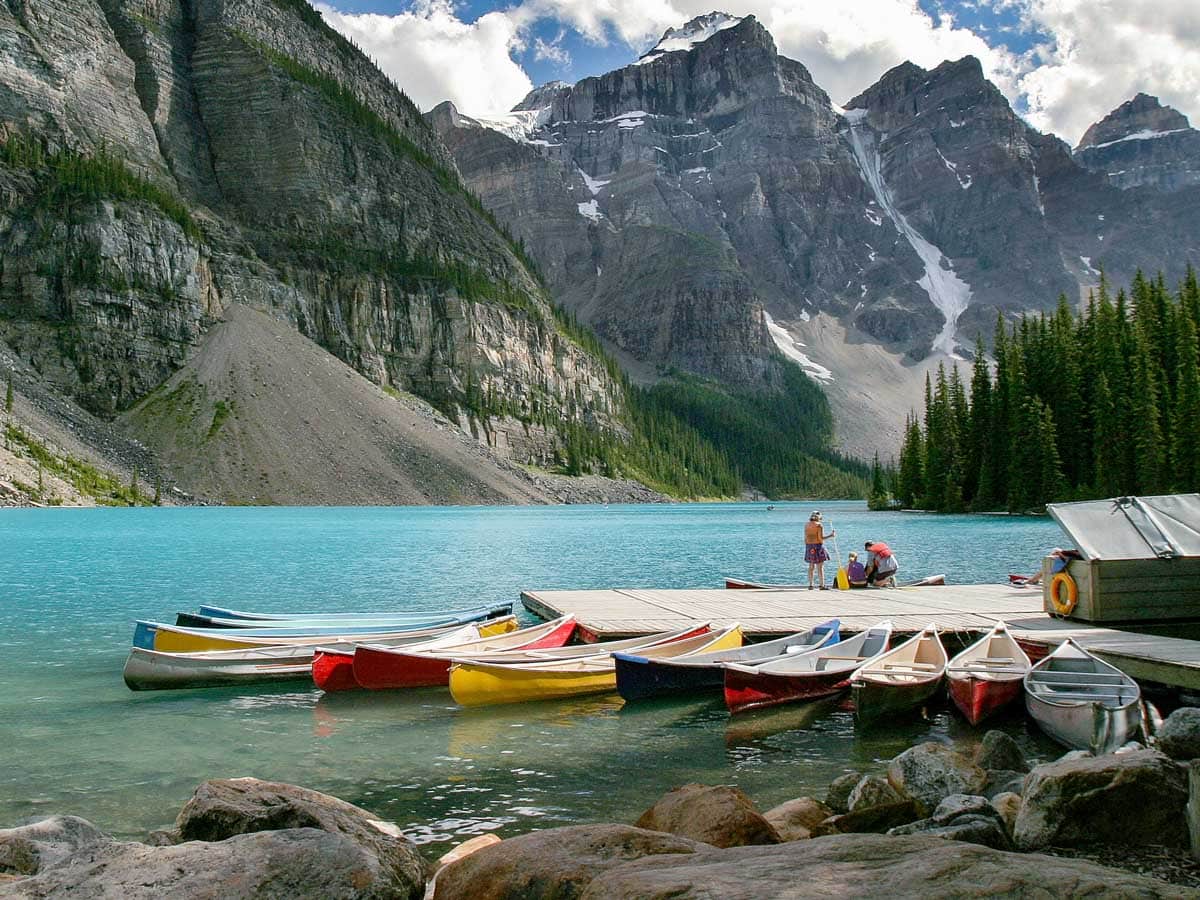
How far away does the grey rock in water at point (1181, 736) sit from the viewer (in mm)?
11648

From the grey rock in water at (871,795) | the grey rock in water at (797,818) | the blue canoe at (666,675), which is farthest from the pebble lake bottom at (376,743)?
the grey rock in water at (871,795)

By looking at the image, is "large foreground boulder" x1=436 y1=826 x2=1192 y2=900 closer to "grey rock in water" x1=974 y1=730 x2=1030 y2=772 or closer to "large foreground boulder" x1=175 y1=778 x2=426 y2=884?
"large foreground boulder" x1=175 y1=778 x2=426 y2=884

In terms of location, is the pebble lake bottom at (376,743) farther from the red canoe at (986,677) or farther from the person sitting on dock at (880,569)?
the person sitting on dock at (880,569)

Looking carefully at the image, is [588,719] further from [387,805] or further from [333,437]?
[333,437]

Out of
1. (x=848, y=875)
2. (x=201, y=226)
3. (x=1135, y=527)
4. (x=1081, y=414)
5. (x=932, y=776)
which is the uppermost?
(x=201, y=226)

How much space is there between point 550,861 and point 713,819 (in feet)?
8.80

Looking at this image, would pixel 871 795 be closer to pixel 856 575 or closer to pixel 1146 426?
pixel 856 575

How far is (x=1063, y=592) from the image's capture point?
2064 centimetres

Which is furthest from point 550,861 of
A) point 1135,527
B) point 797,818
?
point 1135,527

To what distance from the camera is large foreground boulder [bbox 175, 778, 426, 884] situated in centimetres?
767

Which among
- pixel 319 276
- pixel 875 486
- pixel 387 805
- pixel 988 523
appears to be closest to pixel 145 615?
pixel 387 805

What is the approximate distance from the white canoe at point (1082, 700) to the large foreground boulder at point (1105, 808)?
13.8 ft

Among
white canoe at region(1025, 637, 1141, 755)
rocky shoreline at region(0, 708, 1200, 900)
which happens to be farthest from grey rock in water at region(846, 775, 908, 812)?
white canoe at region(1025, 637, 1141, 755)

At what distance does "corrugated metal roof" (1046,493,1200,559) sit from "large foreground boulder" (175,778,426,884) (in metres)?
16.9
